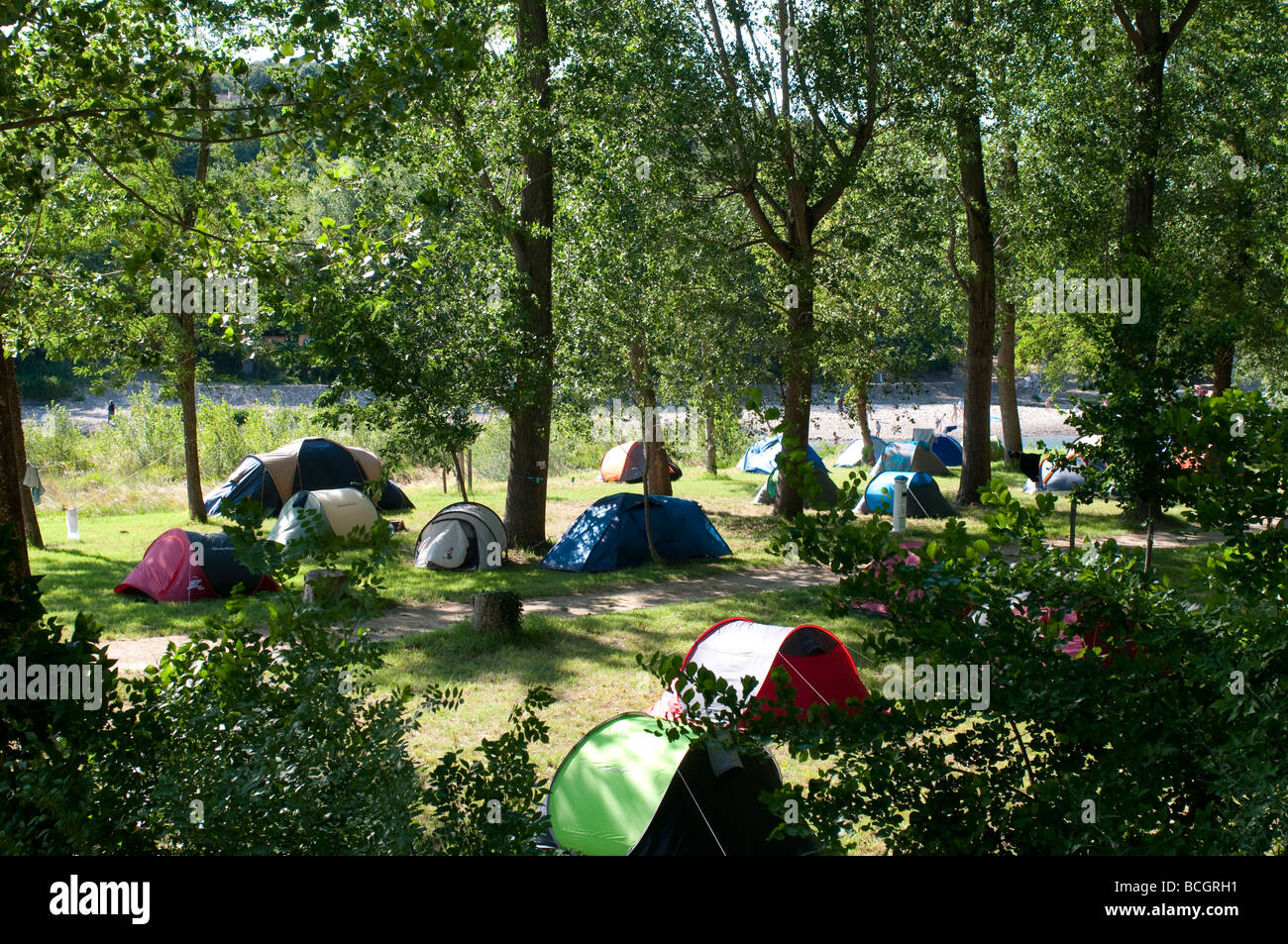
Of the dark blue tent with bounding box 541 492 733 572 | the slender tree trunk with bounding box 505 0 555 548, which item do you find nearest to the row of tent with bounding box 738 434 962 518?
the dark blue tent with bounding box 541 492 733 572

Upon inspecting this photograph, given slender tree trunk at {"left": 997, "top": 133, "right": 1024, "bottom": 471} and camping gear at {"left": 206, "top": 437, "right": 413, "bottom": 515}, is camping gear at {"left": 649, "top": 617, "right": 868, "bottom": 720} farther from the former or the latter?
slender tree trunk at {"left": 997, "top": 133, "right": 1024, "bottom": 471}

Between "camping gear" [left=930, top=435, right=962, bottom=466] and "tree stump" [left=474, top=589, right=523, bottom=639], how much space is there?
2119 cm

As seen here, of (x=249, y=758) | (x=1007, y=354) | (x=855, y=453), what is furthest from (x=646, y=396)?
(x=249, y=758)

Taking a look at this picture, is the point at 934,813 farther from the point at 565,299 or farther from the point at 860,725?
the point at 565,299

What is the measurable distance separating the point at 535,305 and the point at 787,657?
28.1 feet

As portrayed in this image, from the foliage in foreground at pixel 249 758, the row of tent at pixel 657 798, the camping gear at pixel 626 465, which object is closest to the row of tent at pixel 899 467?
the camping gear at pixel 626 465

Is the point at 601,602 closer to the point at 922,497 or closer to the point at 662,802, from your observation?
the point at 662,802

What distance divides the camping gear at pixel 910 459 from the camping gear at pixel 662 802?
20147 millimetres

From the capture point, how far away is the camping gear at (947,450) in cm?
2978

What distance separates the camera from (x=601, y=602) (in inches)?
532

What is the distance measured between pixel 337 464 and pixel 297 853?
19934 millimetres

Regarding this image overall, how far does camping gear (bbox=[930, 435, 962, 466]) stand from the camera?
29.8 m

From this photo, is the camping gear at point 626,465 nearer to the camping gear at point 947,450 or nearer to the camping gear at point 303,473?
the camping gear at point 303,473

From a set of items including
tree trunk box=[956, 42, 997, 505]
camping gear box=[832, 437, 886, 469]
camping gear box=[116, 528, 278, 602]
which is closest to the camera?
camping gear box=[116, 528, 278, 602]
